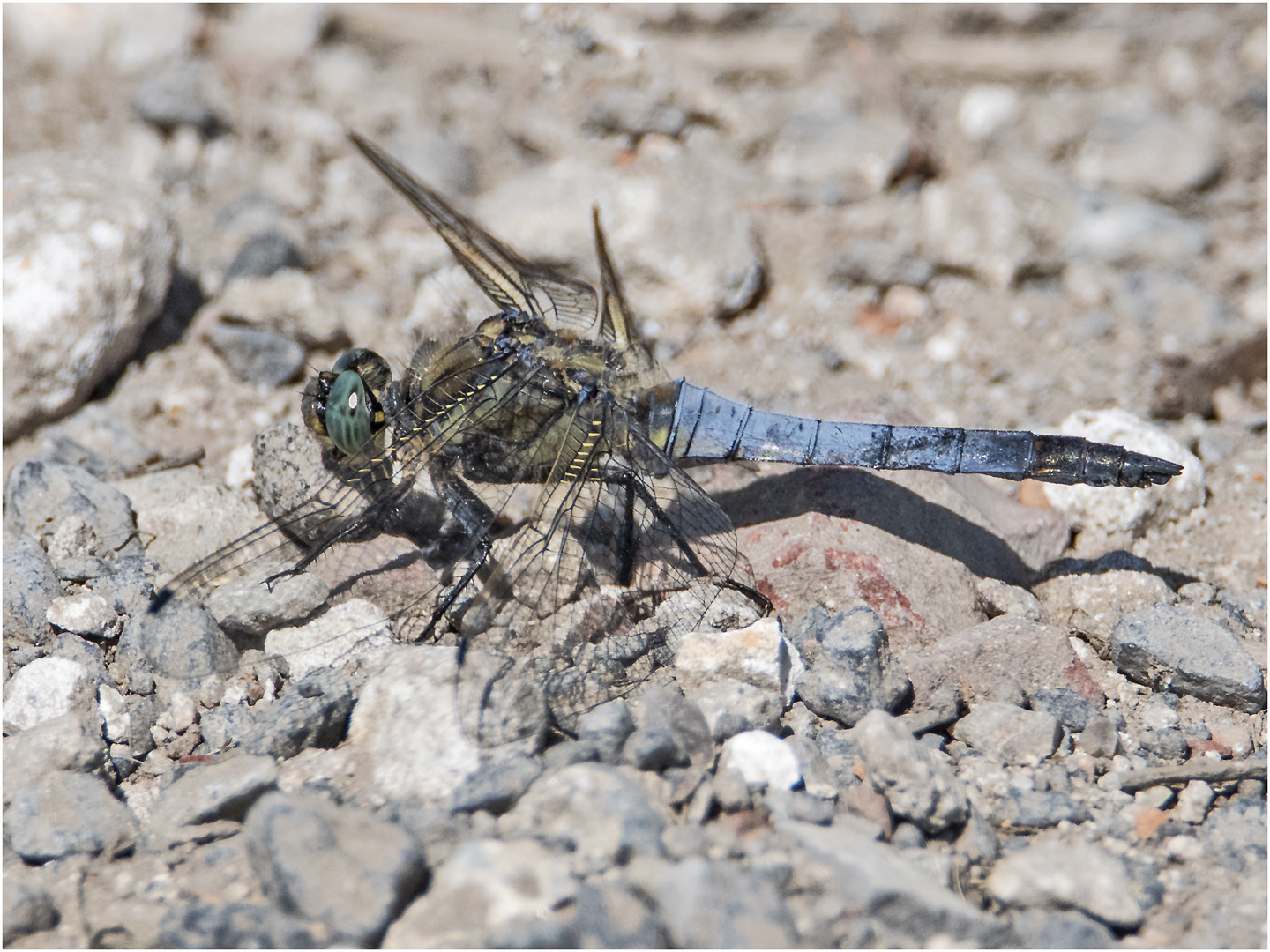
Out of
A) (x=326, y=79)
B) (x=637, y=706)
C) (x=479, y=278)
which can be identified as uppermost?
(x=326, y=79)

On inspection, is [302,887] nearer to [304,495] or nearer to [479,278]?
[304,495]

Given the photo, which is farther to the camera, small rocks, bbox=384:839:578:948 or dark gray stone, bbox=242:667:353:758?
dark gray stone, bbox=242:667:353:758

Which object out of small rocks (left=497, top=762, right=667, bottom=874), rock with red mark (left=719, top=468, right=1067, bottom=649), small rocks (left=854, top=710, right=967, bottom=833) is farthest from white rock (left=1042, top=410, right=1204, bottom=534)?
small rocks (left=497, top=762, right=667, bottom=874)

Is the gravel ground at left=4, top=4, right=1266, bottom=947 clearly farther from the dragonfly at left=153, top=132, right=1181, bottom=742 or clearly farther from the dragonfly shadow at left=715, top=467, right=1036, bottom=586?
the dragonfly at left=153, top=132, right=1181, bottom=742

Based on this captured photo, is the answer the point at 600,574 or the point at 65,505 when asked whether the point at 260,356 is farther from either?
the point at 600,574

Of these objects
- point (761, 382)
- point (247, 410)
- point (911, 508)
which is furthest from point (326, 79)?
point (911, 508)
